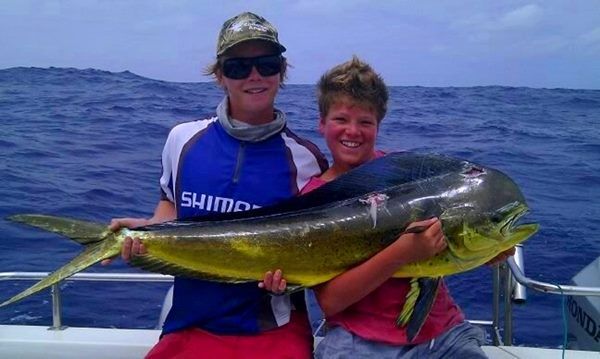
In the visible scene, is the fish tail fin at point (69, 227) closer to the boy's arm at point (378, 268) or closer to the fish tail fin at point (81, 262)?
the fish tail fin at point (81, 262)

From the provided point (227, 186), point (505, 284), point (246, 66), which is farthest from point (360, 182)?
point (505, 284)

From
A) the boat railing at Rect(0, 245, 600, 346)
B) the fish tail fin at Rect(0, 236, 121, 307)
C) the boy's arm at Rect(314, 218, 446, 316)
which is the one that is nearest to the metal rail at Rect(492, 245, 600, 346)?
the boat railing at Rect(0, 245, 600, 346)

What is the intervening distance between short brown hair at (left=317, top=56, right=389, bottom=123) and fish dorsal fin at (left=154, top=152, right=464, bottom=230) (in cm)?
29

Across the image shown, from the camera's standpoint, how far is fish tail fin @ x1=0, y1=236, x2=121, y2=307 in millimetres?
1978

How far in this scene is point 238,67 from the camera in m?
2.53

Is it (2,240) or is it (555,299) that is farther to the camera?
(2,240)

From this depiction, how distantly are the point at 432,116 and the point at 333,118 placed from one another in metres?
15.2

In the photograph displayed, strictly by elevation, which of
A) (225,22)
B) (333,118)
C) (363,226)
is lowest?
(363,226)

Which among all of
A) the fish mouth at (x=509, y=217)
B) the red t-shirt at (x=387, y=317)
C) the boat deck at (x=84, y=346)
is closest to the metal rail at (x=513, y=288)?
the boat deck at (x=84, y=346)

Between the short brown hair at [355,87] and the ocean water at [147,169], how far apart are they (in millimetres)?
1871

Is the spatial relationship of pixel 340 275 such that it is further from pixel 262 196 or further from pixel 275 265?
pixel 262 196

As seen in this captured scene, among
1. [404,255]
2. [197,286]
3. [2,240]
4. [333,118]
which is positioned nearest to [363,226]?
[404,255]

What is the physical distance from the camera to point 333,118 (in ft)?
8.02

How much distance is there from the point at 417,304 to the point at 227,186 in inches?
36.0
